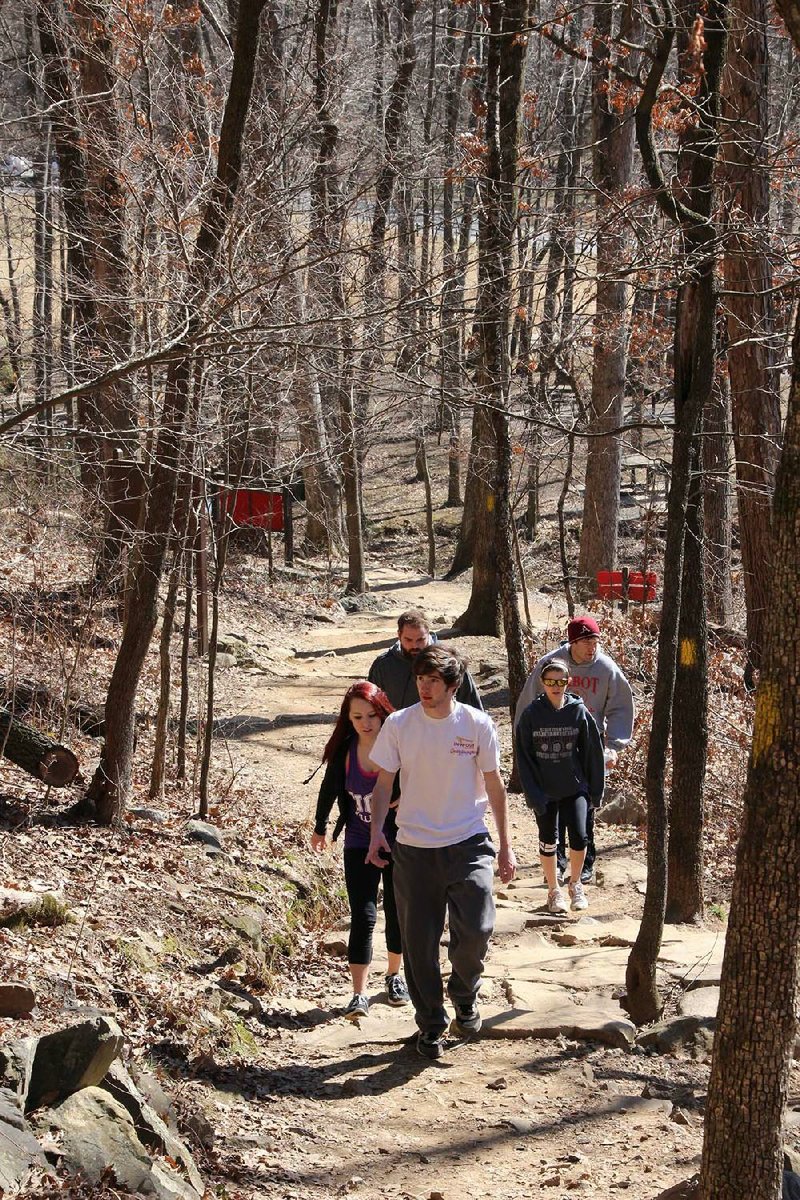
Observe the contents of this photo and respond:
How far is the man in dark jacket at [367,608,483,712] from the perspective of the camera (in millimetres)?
7227

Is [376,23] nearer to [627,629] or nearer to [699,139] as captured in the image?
[627,629]

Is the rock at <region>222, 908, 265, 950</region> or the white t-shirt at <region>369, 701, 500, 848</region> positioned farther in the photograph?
the rock at <region>222, 908, 265, 950</region>

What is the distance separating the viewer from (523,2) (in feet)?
38.4

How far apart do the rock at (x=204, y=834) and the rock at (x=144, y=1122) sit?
13.7 feet

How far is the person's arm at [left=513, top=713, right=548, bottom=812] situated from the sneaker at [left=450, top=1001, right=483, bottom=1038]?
214 cm

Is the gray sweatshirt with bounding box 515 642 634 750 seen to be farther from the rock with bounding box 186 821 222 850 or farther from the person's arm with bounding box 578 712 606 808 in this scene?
the rock with bounding box 186 821 222 850

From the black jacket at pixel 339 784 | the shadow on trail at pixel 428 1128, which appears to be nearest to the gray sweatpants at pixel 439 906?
the shadow on trail at pixel 428 1128

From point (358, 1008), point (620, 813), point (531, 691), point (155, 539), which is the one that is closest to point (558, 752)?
point (531, 691)

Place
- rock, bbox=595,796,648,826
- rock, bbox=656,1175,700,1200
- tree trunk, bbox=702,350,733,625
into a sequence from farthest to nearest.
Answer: tree trunk, bbox=702,350,733,625 < rock, bbox=595,796,648,826 < rock, bbox=656,1175,700,1200

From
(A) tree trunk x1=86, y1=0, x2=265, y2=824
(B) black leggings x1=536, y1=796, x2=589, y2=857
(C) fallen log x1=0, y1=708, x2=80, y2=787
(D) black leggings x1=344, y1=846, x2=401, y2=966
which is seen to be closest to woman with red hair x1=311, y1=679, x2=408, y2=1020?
(D) black leggings x1=344, y1=846, x2=401, y2=966

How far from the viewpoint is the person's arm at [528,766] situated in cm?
831

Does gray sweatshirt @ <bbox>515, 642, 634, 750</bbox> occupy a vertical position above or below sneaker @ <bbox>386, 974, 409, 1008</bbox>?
above

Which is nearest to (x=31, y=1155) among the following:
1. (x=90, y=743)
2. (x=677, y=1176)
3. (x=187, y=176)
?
(x=677, y=1176)

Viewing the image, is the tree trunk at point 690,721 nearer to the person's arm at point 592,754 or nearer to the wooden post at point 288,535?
the person's arm at point 592,754
